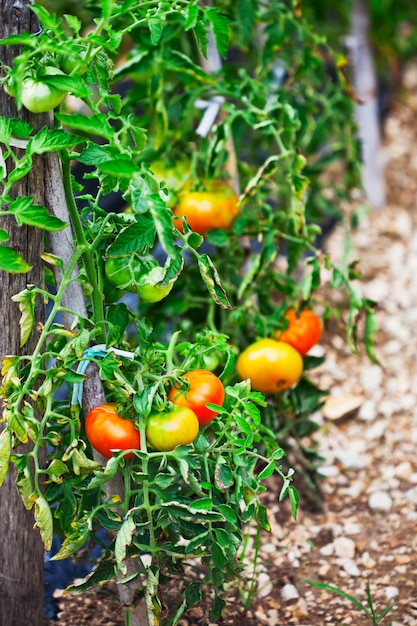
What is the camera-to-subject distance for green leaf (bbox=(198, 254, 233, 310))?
109cm

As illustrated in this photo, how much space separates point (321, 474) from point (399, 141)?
91.9 inches

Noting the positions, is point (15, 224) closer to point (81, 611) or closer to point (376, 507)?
point (81, 611)

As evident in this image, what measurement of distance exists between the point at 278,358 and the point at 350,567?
1.54 feet

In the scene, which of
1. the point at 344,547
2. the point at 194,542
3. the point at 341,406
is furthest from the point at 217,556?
the point at 341,406

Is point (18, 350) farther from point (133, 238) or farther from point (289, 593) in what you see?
point (289, 593)

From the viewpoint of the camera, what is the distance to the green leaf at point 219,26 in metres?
1.15

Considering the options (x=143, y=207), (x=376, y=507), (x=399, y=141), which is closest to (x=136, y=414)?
(x=143, y=207)

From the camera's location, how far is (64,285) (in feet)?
3.62

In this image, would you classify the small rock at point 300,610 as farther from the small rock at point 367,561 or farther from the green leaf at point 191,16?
the green leaf at point 191,16

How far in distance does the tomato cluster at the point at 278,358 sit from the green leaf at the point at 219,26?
0.61 metres

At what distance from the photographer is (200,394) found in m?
1.20

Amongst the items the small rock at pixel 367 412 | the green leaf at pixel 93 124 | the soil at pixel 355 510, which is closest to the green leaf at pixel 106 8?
the green leaf at pixel 93 124

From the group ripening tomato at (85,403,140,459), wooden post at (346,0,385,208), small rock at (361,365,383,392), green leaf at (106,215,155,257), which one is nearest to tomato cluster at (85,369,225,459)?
ripening tomato at (85,403,140,459)

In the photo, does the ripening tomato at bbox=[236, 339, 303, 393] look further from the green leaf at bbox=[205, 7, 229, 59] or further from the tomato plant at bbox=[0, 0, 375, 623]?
the green leaf at bbox=[205, 7, 229, 59]
